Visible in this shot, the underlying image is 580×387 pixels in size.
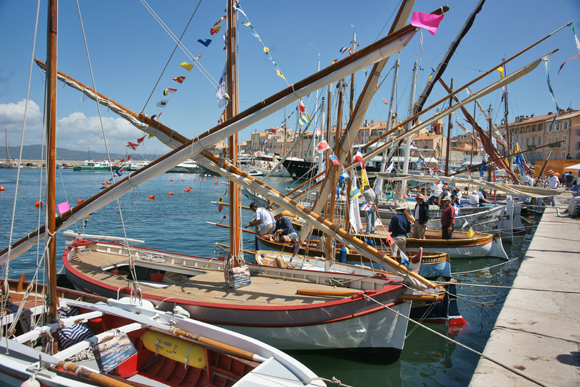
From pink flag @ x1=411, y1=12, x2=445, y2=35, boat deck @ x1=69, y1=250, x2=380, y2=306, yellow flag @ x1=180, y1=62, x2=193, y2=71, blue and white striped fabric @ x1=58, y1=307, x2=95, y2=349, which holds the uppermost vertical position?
yellow flag @ x1=180, y1=62, x2=193, y2=71

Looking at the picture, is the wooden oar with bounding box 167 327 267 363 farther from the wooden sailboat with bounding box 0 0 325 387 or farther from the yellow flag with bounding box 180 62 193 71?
the yellow flag with bounding box 180 62 193 71

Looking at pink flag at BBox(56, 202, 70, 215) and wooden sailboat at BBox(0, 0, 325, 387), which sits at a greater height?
pink flag at BBox(56, 202, 70, 215)

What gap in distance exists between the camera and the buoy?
5.12 meters

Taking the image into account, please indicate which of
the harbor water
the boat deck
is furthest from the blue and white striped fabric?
the harbor water

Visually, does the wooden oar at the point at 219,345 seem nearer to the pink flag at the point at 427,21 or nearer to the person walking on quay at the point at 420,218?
the pink flag at the point at 427,21

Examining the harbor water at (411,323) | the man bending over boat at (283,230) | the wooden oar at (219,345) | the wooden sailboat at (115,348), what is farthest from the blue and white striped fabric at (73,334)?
the man bending over boat at (283,230)

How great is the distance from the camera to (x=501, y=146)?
25.7 meters

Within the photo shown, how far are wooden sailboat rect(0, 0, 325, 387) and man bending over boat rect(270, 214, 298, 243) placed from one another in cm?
726

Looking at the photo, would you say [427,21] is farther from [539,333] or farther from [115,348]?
[115,348]

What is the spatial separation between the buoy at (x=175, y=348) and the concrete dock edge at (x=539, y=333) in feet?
12.1

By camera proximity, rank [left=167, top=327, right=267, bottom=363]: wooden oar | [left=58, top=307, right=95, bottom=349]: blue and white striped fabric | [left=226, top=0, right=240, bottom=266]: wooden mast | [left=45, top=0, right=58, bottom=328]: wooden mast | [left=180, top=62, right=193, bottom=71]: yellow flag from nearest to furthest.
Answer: [left=167, top=327, right=267, bottom=363]: wooden oar < [left=45, top=0, right=58, bottom=328]: wooden mast < [left=58, top=307, right=95, bottom=349]: blue and white striped fabric < [left=226, top=0, right=240, bottom=266]: wooden mast < [left=180, top=62, right=193, bottom=71]: yellow flag

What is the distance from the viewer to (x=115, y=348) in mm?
5012

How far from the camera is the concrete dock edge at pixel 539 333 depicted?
439cm

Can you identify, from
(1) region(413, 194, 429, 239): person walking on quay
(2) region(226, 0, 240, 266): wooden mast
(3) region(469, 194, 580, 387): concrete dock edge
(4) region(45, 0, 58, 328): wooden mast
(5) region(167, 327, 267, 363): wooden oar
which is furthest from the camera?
(1) region(413, 194, 429, 239): person walking on quay
